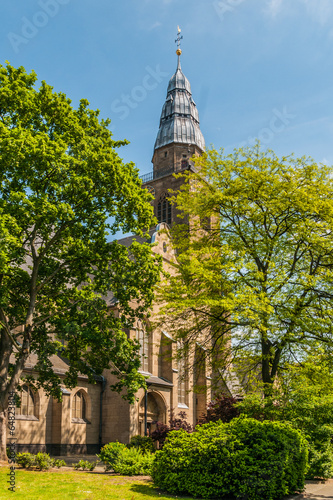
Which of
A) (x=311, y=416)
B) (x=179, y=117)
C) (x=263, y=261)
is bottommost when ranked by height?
(x=311, y=416)

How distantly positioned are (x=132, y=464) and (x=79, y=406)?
37.8 ft

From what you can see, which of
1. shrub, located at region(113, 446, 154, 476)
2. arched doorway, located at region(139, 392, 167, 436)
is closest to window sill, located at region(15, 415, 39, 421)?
shrub, located at region(113, 446, 154, 476)

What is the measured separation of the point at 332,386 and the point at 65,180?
11344 mm

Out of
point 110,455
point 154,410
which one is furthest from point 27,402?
point 154,410

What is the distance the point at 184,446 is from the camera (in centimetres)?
1126

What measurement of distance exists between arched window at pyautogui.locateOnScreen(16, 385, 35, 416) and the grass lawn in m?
8.34

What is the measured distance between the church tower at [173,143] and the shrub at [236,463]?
3660cm

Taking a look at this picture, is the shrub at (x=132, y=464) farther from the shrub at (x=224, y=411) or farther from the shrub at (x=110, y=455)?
the shrub at (x=224, y=411)

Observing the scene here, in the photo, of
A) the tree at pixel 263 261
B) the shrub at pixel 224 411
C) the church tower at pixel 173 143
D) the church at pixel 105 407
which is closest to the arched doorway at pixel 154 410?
the church at pixel 105 407

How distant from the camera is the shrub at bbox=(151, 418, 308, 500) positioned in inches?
397

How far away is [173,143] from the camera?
171 feet

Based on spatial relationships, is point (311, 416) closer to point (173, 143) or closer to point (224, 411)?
point (224, 411)

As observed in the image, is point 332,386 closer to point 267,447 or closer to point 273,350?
point 273,350

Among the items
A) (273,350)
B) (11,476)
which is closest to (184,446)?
(11,476)
